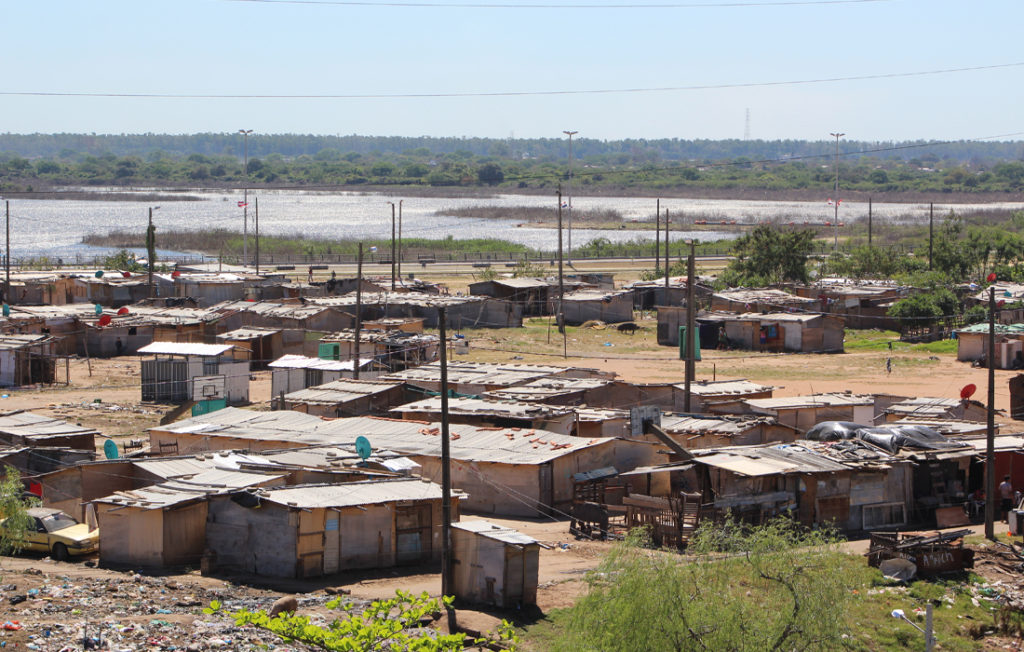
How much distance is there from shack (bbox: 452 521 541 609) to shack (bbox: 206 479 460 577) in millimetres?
1776

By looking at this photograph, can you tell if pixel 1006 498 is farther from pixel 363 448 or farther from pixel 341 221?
pixel 341 221

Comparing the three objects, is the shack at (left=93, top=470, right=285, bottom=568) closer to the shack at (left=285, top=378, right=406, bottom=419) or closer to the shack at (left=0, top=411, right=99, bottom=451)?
the shack at (left=0, top=411, right=99, bottom=451)

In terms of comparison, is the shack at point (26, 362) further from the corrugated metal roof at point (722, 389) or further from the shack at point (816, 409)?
the shack at point (816, 409)

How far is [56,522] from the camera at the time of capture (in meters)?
18.8

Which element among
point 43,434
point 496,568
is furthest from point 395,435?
point 496,568

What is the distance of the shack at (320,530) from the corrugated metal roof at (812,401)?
1076cm

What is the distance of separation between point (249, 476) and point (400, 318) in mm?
27822

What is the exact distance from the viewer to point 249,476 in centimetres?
1934

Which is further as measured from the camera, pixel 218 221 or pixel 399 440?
pixel 218 221

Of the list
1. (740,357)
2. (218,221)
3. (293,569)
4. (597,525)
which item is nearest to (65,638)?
(293,569)

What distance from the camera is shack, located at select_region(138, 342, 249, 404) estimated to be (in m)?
33.1

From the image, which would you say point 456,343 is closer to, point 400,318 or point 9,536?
point 400,318

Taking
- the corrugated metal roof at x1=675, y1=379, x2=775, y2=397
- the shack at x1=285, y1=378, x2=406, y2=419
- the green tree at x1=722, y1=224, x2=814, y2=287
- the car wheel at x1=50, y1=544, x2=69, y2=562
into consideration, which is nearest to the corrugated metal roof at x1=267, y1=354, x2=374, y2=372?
the shack at x1=285, y1=378, x2=406, y2=419

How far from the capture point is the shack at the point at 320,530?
17234 mm
